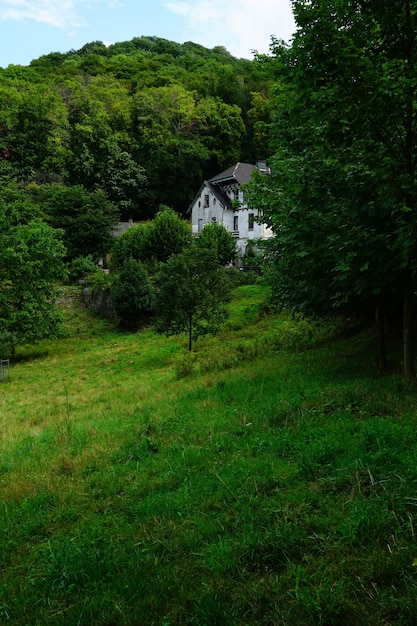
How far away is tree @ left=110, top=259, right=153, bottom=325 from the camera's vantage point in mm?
33656

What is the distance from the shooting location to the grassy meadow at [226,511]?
2.99 meters

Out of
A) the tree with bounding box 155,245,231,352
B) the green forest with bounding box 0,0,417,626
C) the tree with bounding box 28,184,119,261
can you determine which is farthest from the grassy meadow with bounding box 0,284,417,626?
the tree with bounding box 28,184,119,261

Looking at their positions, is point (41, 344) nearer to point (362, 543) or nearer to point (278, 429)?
point (278, 429)

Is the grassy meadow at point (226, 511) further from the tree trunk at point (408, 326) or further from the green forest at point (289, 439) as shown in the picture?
the tree trunk at point (408, 326)

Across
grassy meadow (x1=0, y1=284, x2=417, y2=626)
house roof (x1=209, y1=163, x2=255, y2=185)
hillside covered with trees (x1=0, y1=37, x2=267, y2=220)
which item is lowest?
grassy meadow (x1=0, y1=284, x2=417, y2=626)

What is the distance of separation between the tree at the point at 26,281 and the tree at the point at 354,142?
24.7m

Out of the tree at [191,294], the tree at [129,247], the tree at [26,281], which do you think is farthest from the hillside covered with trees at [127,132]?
the tree at [191,294]

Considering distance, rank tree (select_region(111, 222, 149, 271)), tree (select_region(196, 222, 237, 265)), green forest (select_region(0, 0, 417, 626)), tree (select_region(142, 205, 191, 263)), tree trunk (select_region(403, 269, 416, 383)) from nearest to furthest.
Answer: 1. green forest (select_region(0, 0, 417, 626))
2. tree trunk (select_region(403, 269, 416, 383))
3. tree (select_region(196, 222, 237, 265))
4. tree (select_region(142, 205, 191, 263))
5. tree (select_region(111, 222, 149, 271))

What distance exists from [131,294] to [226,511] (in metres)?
30.5

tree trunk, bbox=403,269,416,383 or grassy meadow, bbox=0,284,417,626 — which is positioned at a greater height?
tree trunk, bbox=403,269,416,383

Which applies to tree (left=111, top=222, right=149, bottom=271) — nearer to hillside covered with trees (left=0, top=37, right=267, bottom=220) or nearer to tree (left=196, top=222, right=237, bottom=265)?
tree (left=196, top=222, right=237, bottom=265)

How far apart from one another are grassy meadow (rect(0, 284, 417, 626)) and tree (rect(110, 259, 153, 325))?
24421 millimetres

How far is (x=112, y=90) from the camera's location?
68.8 meters

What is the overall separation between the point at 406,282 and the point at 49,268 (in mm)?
27932
